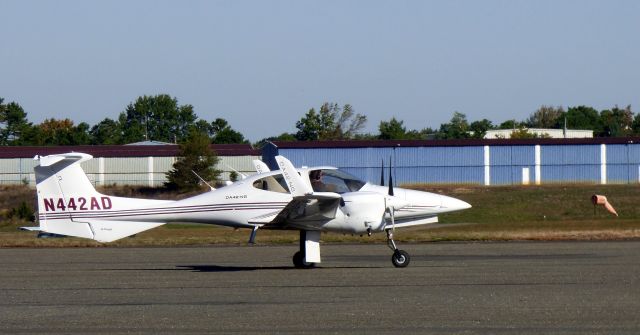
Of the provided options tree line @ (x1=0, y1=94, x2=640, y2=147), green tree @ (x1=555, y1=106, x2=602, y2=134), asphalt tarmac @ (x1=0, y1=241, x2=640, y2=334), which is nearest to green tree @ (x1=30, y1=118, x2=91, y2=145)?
tree line @ (x1=0, y1=94, x2=640, y2=147)

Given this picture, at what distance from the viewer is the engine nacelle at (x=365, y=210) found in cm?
2152

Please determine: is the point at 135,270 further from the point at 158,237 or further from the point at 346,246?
the point at 158,237

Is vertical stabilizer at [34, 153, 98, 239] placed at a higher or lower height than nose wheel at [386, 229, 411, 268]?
higher

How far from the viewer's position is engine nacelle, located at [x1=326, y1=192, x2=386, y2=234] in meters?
21.5

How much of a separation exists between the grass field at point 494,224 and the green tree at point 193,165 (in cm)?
154

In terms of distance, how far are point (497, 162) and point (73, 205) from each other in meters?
52.9

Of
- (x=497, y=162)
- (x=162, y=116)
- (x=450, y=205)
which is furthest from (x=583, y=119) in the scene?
(x=450, y=205)

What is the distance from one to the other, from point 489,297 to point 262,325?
13.8 feet

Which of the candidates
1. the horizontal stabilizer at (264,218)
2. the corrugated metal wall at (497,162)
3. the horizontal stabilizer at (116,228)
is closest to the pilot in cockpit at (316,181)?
the horizontal stabilizer at (264,218)

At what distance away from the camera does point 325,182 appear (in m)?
22.2

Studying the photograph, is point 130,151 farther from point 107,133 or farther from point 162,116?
point 162,116

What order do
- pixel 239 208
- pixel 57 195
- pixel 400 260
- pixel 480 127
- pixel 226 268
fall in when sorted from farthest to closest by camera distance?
pixel 480 127, pixel 226 268, pixel 239 208, pixel 57 195, pixel 400 260

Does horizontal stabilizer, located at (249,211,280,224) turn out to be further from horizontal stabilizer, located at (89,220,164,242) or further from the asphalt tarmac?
horizontal stabilizer, located at (89,220,164,242)

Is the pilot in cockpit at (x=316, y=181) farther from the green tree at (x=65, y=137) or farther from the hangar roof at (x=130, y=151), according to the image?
the green tree at (x=65, y=137)
